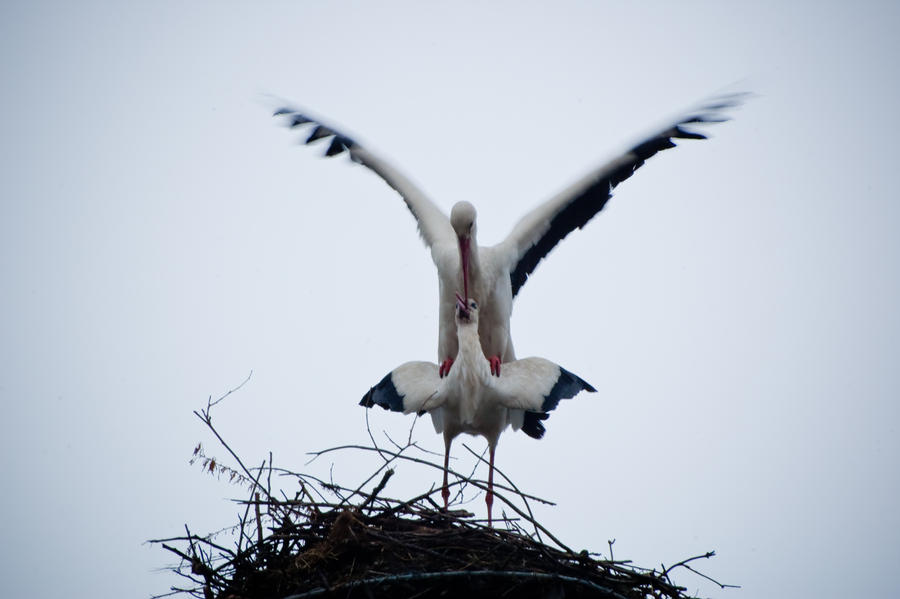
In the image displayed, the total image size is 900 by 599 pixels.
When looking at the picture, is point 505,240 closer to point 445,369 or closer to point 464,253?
point 464,253

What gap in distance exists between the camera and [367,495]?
162 inches

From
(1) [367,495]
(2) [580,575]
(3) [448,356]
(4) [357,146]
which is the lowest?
(2) [580,575]

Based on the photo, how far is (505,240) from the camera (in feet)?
21.7

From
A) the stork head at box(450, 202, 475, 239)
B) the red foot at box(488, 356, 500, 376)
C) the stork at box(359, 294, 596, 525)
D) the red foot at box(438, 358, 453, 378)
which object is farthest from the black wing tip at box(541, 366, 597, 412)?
the stork head at box(450, 202, 475, 239)

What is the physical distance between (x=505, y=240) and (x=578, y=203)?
0.56m

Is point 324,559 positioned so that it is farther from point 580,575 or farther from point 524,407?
point 524,407

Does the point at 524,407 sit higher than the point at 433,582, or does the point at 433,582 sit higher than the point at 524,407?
the point at 524,407

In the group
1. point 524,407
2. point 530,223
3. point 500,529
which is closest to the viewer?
point 500,529

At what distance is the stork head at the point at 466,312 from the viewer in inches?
224

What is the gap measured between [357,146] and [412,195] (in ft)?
1.93

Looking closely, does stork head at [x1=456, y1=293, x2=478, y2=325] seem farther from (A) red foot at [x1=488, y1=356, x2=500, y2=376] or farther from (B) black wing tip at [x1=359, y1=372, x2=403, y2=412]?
(B) black wing tip at [x1=359, y1=372, x2=403, y2=412]

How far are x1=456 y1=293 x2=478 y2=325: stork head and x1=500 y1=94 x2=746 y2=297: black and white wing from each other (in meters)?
0.80

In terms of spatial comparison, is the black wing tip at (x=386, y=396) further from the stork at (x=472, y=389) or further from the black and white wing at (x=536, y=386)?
the black and white wing at (x=536, y=386)

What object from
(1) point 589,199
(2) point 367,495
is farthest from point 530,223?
(2) point 367,495
